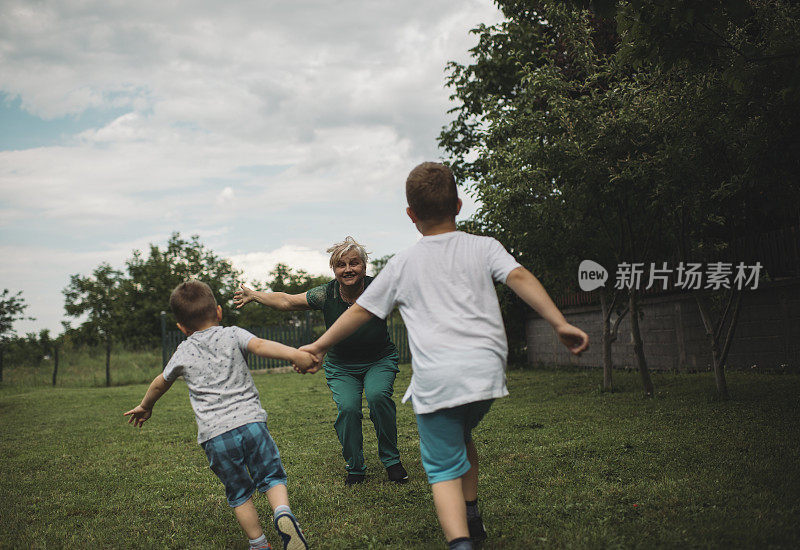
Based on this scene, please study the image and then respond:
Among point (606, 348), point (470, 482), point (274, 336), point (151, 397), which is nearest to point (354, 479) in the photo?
point (470, 482)

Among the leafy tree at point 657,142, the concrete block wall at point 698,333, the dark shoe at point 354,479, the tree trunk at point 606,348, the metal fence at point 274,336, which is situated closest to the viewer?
the dark shoe at point 354,479

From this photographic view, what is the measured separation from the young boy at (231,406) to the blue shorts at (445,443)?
2.76ft

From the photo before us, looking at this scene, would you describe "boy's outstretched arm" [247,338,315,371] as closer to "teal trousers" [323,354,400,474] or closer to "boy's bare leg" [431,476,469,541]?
"boy's bare leg" [431,476,469,541]

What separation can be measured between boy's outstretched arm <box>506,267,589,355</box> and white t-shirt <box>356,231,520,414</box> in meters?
0.06

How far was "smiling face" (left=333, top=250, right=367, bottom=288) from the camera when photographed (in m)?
4.87

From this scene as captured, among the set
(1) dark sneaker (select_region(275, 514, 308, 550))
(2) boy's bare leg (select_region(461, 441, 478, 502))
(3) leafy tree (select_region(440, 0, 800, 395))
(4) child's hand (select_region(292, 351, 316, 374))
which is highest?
(3) leafy tree (select_region(440, 0, 800, 395))

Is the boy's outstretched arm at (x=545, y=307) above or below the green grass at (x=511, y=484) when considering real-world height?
above

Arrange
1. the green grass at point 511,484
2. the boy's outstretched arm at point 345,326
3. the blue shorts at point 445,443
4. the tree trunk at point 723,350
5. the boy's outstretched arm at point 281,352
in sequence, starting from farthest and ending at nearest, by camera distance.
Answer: the tree trunk at point 723,350 → the green grass at point 511,484 → the boy's outstretched arm at point 281,352 → the boy's outstretched arm at point 345,326 → the blue shorts at point 445,443

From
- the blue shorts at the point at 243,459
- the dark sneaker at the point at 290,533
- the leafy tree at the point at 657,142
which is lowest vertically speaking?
the dark sneaker at the point at 290,533

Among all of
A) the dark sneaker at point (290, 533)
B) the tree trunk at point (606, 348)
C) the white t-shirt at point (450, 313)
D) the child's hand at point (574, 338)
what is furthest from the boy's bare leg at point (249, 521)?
the tree trunk at point (606, 348)

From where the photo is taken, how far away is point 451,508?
2842 millimetres

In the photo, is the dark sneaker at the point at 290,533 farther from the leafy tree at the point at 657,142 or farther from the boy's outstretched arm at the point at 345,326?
the leafy tree at the point at 657,142

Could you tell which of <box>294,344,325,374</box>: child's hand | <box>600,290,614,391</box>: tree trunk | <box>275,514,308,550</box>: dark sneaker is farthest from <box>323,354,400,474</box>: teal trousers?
<box>600,290,614,391</box>: tree trunk

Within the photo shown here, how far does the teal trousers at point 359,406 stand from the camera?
4.95m
